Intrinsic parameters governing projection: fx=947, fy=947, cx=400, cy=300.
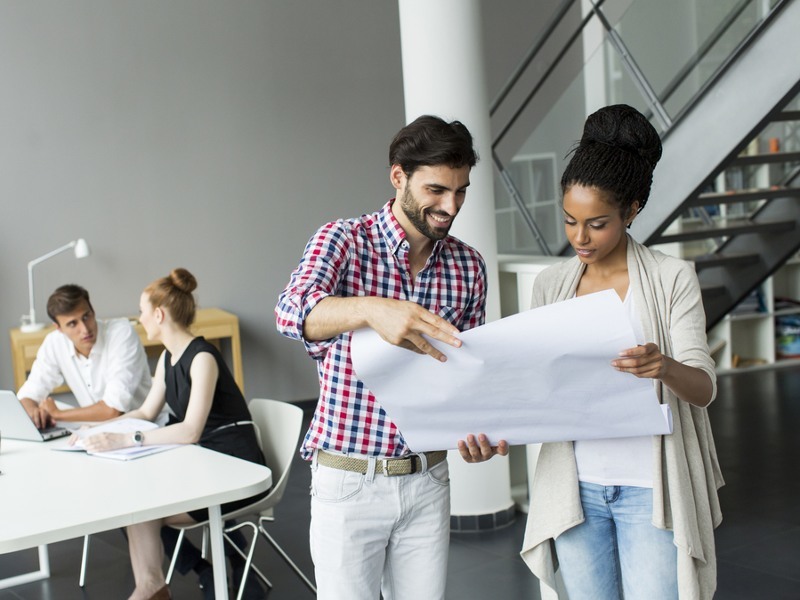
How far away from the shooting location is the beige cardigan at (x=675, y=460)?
1.67m

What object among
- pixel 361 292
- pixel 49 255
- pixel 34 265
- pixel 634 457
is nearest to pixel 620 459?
pixel 634 457

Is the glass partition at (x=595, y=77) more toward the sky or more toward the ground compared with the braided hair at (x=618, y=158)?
more toward the sky

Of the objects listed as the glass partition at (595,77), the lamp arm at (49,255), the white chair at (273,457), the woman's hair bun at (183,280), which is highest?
the glass partition at (595,77)

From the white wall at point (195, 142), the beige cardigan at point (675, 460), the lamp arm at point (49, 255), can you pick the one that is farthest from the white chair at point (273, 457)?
the white wall at point (195, 142)

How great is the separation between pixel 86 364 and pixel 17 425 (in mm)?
726

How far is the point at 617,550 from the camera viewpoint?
1834mm

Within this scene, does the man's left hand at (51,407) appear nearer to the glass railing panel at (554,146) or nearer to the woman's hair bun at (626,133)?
the glass railing panel at (554,146)

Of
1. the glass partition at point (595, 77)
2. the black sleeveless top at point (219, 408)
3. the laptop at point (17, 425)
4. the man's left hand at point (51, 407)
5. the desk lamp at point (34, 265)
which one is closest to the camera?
the laptop at point (17, 425)

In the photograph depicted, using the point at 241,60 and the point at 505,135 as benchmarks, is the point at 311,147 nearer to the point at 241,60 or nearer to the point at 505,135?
the point at 241,60

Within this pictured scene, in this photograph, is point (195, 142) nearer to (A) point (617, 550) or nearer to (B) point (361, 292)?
(B) point (361, 292)

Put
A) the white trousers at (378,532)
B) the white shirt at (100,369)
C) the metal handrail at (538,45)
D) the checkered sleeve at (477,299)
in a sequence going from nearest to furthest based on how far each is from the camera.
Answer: the white trousers at (378,532)
the checkered sleeve at (477,299)
the white shirt at (100,369)
the metal handrail at (538,45)

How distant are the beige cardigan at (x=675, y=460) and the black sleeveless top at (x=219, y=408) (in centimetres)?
192

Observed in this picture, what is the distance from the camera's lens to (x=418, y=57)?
14.0ft

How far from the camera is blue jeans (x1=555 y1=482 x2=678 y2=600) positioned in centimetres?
170
